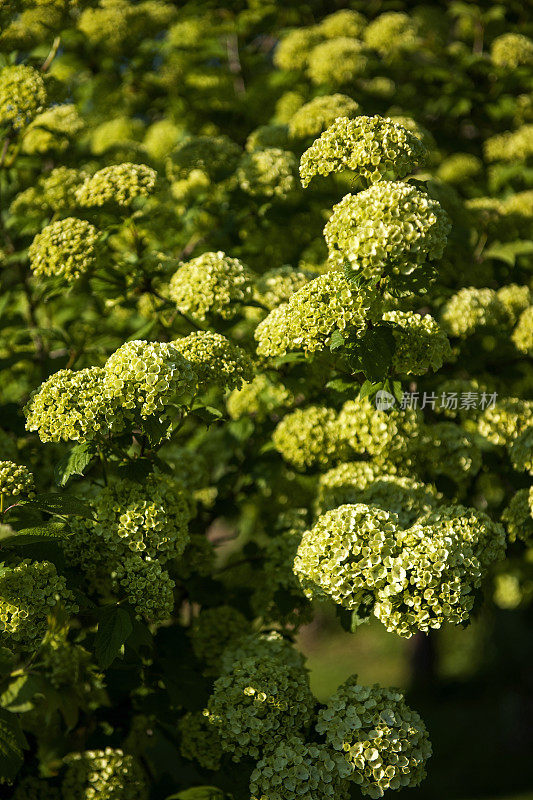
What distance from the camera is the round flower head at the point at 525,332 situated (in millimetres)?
4531

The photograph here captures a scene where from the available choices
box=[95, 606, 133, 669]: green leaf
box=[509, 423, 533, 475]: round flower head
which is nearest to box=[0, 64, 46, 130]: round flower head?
box=[95, 606, 133, 669]: green leaf

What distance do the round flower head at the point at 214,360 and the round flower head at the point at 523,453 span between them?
1.55m

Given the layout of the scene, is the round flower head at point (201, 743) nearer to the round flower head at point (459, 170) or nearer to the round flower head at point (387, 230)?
the round flower head at point (387, 230)

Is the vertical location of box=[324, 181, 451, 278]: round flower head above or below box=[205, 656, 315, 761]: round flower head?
above

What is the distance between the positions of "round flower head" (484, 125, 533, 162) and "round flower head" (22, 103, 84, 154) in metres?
3.46

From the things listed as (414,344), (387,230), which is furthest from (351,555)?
(387,230)

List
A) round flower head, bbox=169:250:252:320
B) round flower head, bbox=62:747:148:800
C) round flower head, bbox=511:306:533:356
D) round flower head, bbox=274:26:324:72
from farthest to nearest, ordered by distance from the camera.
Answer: round flower head, bbox=274:26:324:72 < round flower head, bbox=511:306:533:356 < round flower head, bbox=169:250:252:320 < round flower head, bbox=62:747:148:800

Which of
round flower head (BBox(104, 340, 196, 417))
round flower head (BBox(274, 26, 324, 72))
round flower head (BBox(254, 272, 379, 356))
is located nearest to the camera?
round flower head (BBox(104, 340, 196, 417))

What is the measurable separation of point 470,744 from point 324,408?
899 centimetres

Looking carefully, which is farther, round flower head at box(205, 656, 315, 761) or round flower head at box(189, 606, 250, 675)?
round flower head at box(189, 606, 250, 675)

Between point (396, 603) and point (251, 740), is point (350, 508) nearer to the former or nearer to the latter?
point (396, 603)

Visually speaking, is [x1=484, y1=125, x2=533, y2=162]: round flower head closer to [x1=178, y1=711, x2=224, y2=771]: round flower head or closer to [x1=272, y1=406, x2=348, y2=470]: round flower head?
[x1=272, y1=406, x2=348, y2=470]: round flower head

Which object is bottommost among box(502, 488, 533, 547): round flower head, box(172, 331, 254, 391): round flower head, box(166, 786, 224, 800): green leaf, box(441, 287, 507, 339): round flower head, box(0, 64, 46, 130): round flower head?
box(166, 786, 224, 800): green leaf

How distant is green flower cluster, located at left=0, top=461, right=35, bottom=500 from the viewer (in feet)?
10.1
